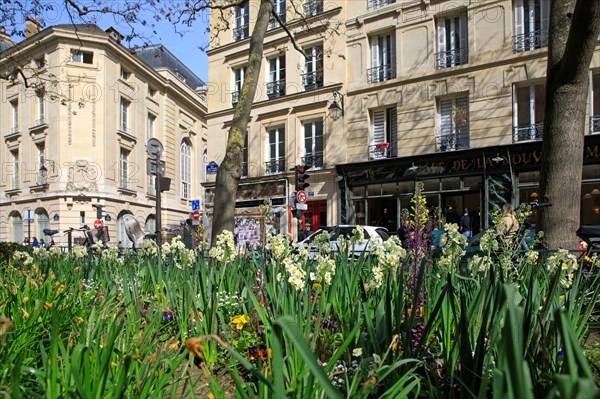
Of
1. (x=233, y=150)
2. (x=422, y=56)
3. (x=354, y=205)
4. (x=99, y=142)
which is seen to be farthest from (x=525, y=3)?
(x=99, y=142)

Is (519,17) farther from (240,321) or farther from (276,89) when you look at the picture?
(240,321)

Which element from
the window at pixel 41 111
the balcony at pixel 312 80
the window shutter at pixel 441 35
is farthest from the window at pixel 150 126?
the window shutter at pixel 441 35

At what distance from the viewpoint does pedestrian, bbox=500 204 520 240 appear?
3.49m

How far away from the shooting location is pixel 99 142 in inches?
1121

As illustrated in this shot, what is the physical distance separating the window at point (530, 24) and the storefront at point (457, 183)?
11.9ft

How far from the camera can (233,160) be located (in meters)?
7.32

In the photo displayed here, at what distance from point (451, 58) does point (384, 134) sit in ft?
12.7

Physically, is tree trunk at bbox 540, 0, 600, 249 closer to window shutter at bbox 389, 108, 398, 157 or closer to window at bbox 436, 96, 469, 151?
window at bbox 436, 96, 469, 151

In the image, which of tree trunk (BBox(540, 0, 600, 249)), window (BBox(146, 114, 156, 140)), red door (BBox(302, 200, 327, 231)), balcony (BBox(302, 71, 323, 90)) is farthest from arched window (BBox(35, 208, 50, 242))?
tree trunk (BBox(540, 0, 600, 249))

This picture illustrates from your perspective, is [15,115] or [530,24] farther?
[15,115]

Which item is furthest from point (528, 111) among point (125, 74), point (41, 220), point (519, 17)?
point (41, 220)

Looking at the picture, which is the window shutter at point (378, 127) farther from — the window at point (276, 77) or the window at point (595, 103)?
the window at point (595, 103)

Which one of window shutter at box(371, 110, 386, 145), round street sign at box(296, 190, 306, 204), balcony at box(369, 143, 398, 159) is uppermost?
window shutter at box(371, 110, 386, 145)

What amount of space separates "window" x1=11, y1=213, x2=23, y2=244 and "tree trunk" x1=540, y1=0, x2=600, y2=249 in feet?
115
